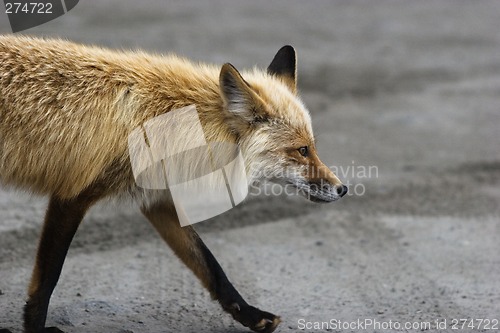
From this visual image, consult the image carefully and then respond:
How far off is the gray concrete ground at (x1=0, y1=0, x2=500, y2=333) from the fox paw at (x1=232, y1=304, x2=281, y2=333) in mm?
129

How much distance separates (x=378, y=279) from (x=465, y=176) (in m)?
2.60

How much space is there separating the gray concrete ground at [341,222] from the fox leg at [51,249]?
259 millimetres

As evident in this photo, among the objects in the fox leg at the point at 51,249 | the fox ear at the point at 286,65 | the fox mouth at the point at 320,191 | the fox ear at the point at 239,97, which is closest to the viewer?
the fox leg at the point at 51,249

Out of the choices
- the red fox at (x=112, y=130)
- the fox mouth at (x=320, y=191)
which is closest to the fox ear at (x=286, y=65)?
the red fox at (x=112, y=130)

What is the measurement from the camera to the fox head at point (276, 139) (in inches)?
161

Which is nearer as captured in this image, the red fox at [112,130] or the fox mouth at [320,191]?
the red fox at [112,130]

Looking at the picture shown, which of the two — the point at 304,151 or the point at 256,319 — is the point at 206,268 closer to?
the point at 256,319

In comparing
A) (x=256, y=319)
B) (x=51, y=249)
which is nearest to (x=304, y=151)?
(x=256, y=319)

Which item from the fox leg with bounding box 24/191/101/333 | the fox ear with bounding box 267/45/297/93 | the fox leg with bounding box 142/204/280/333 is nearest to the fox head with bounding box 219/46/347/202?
the fox ear with bounding box 267/45/297/93

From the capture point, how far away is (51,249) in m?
3.91

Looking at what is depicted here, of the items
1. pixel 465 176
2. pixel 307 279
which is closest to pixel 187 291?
pixel 307 279

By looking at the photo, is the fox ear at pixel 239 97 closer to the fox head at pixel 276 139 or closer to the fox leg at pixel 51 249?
the fox head at pixel 276 139

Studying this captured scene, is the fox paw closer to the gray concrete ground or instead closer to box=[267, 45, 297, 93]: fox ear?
the gray concrete ground

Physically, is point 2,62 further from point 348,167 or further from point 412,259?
point 348,167
